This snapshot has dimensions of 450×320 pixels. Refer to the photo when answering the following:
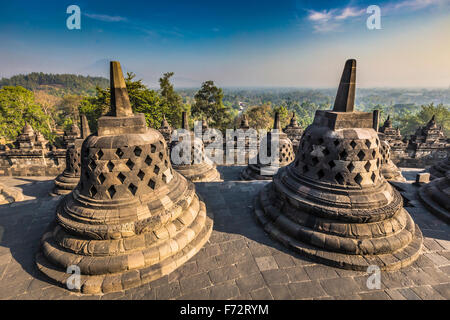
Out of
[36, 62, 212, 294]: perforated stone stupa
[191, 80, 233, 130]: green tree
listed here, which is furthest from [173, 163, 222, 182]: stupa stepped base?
[191, 80, 233, 130]: green tree

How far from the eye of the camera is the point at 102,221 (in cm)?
388

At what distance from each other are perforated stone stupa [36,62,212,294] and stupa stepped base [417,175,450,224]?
→ 650 cm

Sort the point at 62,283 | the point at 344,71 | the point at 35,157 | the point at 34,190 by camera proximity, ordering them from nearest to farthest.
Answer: the point at 62,283 < the point at 344,71 < the point at 34,190 < the point at 35,157

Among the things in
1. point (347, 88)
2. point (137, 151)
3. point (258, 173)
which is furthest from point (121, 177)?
point (258, 173)

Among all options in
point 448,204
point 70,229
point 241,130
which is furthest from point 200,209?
point 241,130

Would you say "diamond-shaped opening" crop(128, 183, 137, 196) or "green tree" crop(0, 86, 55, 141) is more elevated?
"green tree" crop(0, 86, 55, 141)

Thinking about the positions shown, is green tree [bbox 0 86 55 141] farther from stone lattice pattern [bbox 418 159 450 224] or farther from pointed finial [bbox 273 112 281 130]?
stone lattice pattern [bbox 418 159 450 224]

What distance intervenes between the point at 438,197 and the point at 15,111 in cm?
4657

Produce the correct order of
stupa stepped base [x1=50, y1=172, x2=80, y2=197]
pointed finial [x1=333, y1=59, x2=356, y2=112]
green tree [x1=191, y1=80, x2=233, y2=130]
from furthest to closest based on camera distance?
green tree [x1=191, y1=80, x2=233, y2=130] < stupa stepped base [x1=50, y1=172, x2=80, y2=197] < pointed finial [x1=333, y1=59, x2=356, y2=112]

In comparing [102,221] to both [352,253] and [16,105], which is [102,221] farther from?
[16,105]

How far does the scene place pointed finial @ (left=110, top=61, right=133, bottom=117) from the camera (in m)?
4.17

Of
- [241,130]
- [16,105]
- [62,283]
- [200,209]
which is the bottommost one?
[62,283]

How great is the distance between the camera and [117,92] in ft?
14.0
